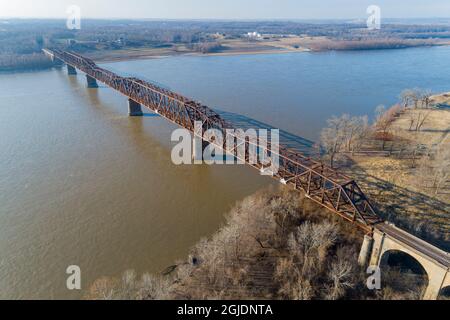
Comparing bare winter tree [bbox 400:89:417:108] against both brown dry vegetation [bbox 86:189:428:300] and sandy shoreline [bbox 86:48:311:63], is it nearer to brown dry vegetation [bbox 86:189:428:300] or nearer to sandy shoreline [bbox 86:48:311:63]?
brown dry vegetation [bbox 86:189:428:300]

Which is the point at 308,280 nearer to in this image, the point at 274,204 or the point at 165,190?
the point at 274,204

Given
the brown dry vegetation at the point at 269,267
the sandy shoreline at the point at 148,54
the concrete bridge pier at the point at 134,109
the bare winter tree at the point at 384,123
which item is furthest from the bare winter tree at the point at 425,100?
the sandy shoreline at the point at 148,54

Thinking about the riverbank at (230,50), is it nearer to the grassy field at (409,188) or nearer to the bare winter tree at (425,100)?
the bare winter tree at (425,100)

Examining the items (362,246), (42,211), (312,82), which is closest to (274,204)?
(362,246)

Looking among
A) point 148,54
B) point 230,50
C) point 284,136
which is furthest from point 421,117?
point 148,54

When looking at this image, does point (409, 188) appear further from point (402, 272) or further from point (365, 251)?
point (365, 251)
